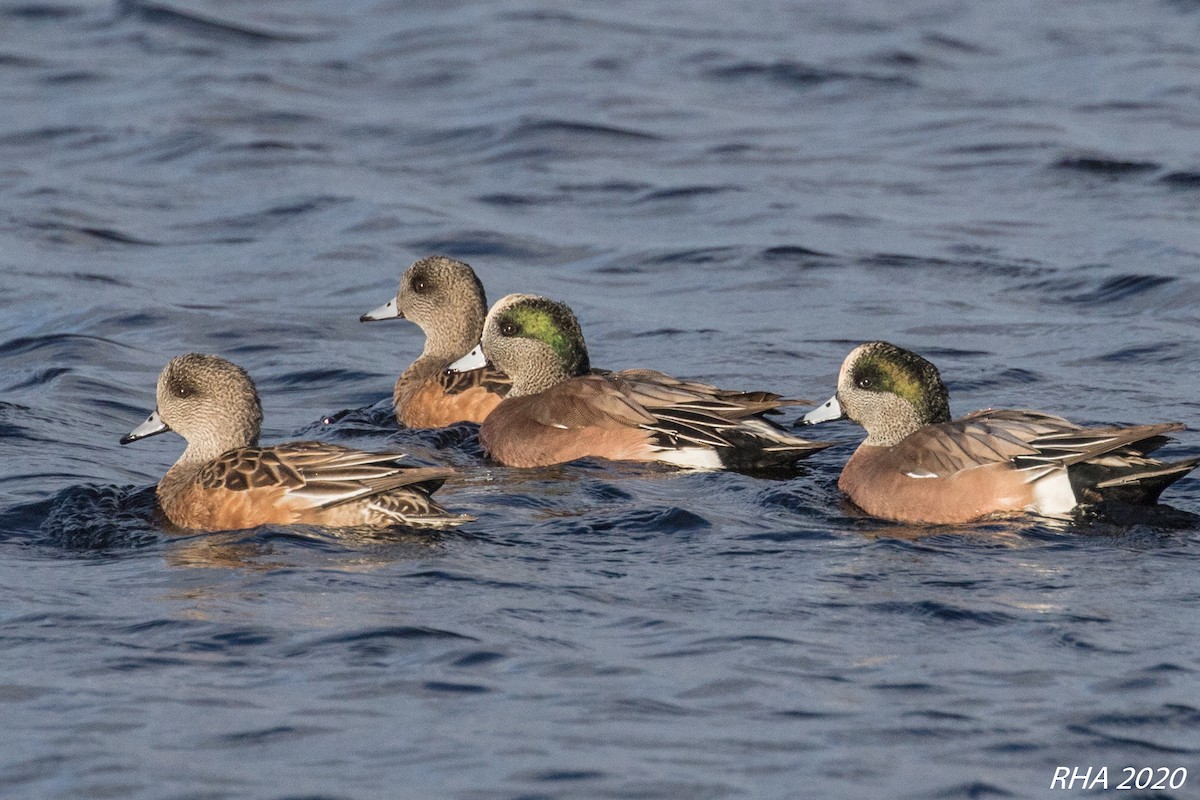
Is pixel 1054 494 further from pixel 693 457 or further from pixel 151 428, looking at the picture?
pixel 151 428

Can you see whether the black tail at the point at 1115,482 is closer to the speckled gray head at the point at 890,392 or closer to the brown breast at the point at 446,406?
the speckled gray head at the point at 890,392

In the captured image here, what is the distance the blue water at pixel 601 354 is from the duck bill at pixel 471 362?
0.44 meters

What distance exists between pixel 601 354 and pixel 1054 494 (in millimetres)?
4369

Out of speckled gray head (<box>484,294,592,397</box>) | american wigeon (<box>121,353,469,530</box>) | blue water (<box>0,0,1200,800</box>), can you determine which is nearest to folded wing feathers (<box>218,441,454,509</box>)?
american wigeon (<box>121,353,469,530</box>)

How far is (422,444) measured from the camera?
9836 mm

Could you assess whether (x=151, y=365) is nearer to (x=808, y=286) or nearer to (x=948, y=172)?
(x=808, y=286)

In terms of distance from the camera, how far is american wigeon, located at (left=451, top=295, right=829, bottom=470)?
878 cm

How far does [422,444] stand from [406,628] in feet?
11.7

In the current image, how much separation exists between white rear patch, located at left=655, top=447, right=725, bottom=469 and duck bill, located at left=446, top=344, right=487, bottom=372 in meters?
1.60

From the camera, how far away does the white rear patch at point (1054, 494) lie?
777 cm

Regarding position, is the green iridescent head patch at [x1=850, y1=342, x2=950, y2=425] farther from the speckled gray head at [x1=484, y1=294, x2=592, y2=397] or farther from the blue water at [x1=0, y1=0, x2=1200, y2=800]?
the speckled gray head at [x1=484, y1=294, x2=592, y2=397]

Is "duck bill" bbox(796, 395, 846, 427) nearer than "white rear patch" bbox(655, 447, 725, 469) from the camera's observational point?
Yes

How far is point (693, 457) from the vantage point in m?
8.83

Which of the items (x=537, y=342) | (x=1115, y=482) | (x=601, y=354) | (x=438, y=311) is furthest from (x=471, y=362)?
(x=1115, y=482)
